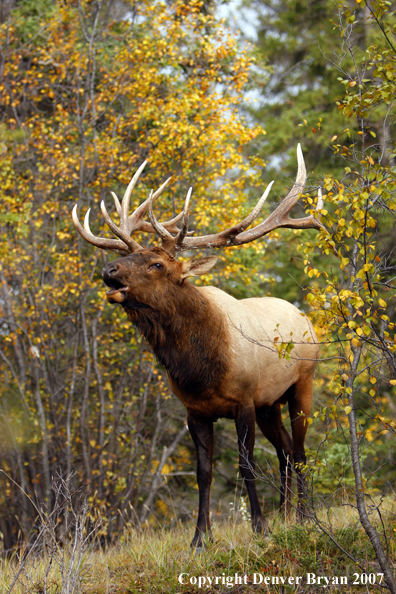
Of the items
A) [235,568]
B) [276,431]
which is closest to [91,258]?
[276,431]

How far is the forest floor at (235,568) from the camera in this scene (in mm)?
3855

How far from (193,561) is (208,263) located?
2.23 m

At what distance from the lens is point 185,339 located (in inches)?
193

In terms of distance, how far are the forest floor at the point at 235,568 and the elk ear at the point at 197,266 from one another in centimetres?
203

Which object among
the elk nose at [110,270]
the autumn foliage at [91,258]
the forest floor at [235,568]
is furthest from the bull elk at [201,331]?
the autumn foliage at [91,258]

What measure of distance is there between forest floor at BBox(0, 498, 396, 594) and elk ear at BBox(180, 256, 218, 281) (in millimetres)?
2032

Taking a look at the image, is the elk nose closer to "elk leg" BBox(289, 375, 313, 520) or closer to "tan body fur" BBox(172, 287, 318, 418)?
"tan body fur" BBox(172, 287, 318, 418)

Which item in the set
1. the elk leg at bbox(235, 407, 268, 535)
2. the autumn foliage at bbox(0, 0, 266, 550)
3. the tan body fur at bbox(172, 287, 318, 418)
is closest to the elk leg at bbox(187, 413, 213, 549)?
the tan body fur at bbox(172, 287, 318, 418)

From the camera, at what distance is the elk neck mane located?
4805 millimetres

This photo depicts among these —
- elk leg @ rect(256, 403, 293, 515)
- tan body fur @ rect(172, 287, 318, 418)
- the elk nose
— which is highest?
the elk nose

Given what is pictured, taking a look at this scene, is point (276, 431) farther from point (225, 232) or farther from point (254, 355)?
point (225, 232)

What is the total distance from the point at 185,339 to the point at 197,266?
595 mm

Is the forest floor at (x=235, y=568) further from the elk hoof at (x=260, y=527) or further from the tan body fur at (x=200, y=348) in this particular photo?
the tan body fur at (x=200, y=348)

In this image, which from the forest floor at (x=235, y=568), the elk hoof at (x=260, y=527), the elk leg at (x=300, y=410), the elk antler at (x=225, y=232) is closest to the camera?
the forest floor at (x=235, y=568)
